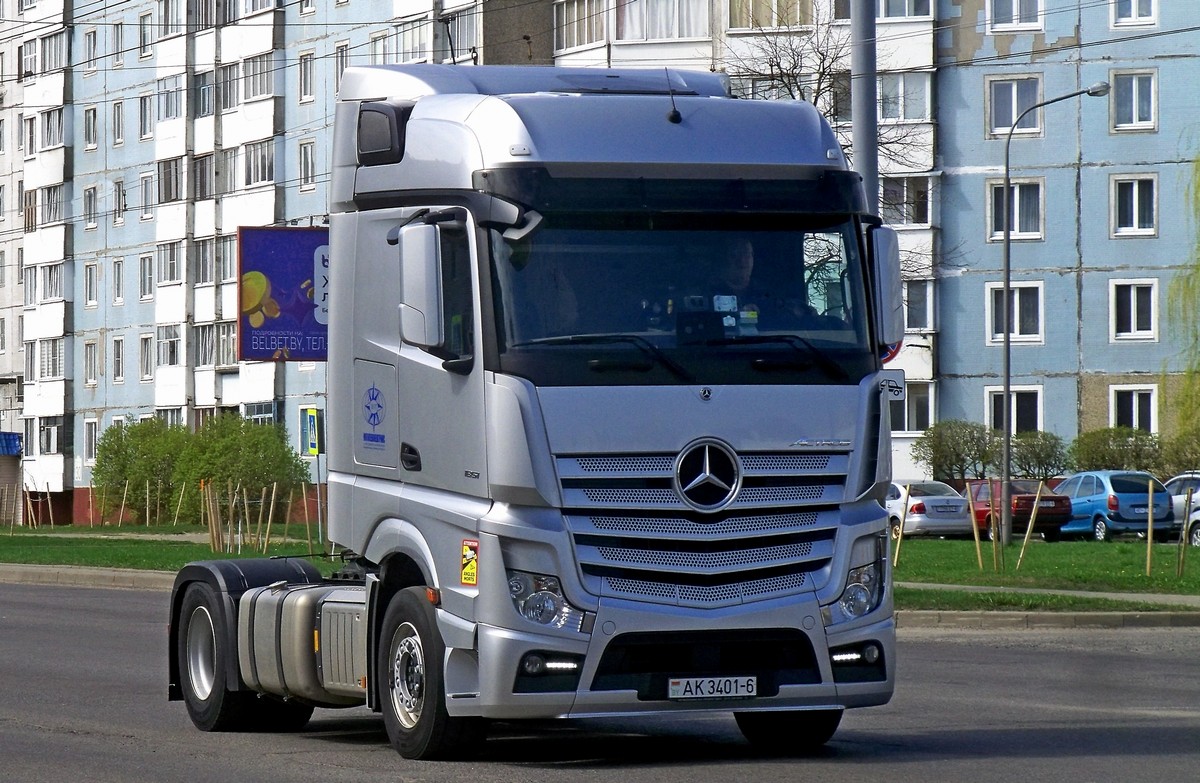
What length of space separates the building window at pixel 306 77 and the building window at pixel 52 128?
15551 mm

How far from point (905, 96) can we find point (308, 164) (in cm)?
2027

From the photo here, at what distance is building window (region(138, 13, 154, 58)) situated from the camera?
7338cm

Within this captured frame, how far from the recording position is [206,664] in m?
11.9

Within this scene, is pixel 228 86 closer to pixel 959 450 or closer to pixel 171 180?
pixel 171 180

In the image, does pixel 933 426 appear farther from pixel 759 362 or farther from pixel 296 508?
pixel 759 362

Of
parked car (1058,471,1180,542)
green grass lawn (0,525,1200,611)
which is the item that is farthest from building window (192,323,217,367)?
Result: parked car (1058,471,1180,542)

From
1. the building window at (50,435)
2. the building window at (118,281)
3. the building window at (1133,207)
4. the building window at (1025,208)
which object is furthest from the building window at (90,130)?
the building window at (1133,207)

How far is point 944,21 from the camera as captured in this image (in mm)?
58031

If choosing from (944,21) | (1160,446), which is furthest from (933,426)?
(944,21)

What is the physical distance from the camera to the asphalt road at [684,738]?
371 inches

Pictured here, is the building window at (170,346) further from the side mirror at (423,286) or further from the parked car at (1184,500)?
the side mirror at (423,286)

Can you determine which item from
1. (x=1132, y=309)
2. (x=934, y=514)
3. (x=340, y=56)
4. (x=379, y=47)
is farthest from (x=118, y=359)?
(x=934, y=514)

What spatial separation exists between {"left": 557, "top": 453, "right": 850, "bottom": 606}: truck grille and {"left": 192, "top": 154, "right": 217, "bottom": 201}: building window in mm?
62207

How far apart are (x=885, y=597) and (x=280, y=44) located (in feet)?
199
